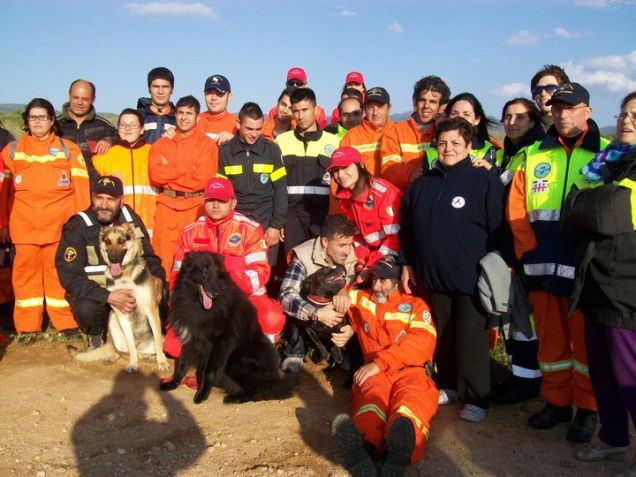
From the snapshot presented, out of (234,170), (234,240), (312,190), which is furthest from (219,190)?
(312,190)

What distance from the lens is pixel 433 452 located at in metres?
3.84

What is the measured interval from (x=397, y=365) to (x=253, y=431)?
1171 mm

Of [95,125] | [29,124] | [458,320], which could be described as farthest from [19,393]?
[458,320]

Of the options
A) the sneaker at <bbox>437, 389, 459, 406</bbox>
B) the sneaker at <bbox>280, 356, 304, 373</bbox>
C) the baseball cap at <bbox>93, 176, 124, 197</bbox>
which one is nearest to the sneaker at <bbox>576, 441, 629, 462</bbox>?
the sneaker at <bbox>437, 389, 459, 406</bbox>

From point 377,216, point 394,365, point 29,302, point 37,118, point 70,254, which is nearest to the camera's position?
point 394,365

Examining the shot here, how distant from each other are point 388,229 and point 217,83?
3.17 metres

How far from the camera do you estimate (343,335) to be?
4.79m

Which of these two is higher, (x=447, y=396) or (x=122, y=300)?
(x=122, y=300)

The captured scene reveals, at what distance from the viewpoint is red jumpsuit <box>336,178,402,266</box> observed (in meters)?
4.89

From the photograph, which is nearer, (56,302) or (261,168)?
(261,168)

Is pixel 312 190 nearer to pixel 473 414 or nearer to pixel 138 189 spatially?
pixel 138 189

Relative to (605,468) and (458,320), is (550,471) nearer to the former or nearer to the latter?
(605,468)

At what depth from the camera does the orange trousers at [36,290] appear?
6.02m

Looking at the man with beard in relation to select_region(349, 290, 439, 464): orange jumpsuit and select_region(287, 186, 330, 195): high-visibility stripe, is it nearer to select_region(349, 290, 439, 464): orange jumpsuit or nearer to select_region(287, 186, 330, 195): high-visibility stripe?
select_region(287, 186, 330, 195): high-visibility stripe
